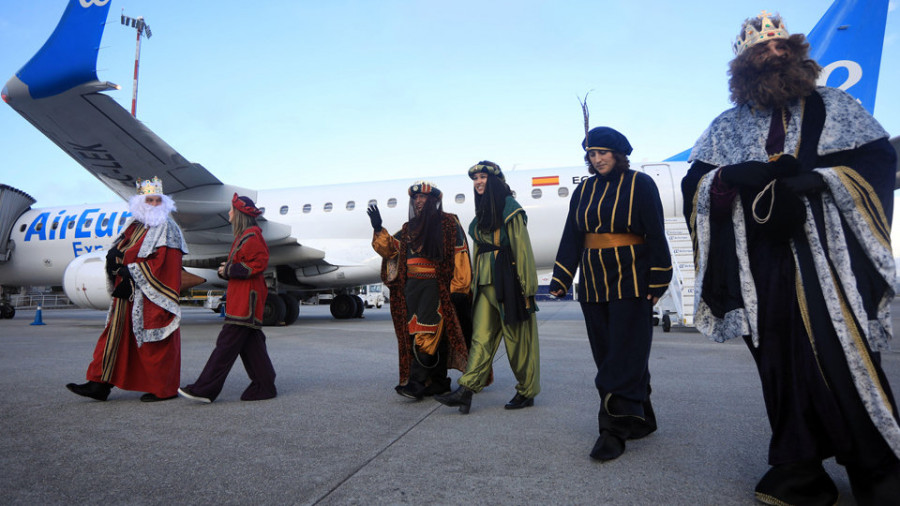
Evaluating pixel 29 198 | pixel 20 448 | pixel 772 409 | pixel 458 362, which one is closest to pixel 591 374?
pixel 458 362

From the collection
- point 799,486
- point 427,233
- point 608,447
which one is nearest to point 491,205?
point 427,233

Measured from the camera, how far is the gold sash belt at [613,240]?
2.68m

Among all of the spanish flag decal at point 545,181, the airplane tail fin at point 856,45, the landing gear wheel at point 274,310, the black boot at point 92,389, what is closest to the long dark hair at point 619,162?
the black boot at point 92,389

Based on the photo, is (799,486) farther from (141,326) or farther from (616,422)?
(141,326)

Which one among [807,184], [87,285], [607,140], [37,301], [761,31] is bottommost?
[37,301]

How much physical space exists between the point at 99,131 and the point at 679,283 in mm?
9611

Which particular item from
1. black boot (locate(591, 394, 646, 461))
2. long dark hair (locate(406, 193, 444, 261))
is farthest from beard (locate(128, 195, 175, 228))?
black boot (locate(591, 394, 646, 461))

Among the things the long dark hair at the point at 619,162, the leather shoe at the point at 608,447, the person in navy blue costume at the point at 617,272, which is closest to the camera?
the leather shoe at the point at 608,447

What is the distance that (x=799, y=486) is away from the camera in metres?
1.75

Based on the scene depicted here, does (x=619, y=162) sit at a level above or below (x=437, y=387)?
above

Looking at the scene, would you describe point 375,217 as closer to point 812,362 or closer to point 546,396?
point 546,396

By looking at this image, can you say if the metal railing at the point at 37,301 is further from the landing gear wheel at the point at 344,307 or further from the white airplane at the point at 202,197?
the landing gear wheel at the point at 344,307

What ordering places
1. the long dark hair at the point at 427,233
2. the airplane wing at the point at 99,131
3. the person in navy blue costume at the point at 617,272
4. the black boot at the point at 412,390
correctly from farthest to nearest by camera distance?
the airplane wing at the point at 99,131
the long dark hair at the point at 427,233
the black boot at the point at 412,390
the person in navy blue costume at the point at 617,272

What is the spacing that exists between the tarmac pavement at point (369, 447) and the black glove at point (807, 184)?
108 centimetres
